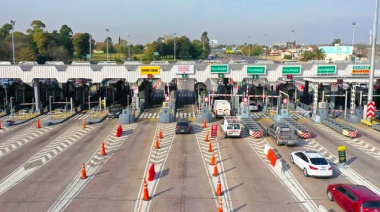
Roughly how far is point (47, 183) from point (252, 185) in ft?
36.7

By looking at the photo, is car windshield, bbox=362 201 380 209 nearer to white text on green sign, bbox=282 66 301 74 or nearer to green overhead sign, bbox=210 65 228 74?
green overhead sign, bbox=210 65 228 74

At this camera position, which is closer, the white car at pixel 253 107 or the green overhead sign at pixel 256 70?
the green overhead sign at pixel 256 70

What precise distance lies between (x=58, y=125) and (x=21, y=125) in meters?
3.97

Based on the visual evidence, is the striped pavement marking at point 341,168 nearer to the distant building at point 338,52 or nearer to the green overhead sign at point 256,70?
the green overhead sign at point 256,70

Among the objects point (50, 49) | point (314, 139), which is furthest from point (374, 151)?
point (50, 49)

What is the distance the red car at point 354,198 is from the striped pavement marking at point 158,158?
8.58 meters

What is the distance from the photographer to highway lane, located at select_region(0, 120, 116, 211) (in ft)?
55.1

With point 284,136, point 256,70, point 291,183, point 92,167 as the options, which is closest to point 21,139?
point 92,167

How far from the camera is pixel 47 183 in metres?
19.7

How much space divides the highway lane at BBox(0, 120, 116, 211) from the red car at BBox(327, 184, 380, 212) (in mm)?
13183

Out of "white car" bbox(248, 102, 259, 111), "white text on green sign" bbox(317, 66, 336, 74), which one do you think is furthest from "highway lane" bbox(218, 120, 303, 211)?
"white text on green sign" bbox(317, 66, 336, 74)

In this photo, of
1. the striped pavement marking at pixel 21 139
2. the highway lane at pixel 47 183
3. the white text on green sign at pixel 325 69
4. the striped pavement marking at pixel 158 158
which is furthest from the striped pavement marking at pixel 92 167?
the white text on green sign at pixel 325 69

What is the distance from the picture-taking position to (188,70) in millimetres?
42906

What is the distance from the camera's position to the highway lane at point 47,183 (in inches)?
662
